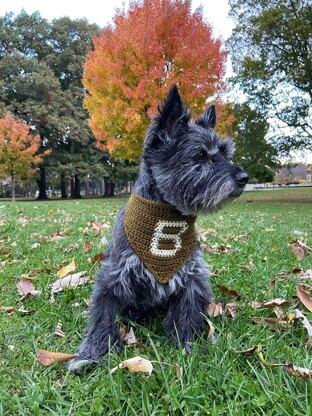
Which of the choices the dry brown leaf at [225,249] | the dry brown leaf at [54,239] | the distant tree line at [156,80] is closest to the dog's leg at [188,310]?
the dry brown leaf at [225,249]

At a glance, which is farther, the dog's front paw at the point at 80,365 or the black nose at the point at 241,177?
the black nose at the point at 241,177

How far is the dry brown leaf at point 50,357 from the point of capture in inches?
78.2

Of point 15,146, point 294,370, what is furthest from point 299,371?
point 15,146

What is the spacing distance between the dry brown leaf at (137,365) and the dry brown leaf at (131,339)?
0.34 meters

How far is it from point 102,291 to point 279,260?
256 cm

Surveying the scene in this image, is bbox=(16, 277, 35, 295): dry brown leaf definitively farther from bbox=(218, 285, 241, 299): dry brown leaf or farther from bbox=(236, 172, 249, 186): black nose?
bbox=(236, 172, 249, 186): black nose

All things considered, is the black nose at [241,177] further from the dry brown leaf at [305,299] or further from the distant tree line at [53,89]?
the distant tree line at [53,89]

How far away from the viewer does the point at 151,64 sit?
49.2 ft

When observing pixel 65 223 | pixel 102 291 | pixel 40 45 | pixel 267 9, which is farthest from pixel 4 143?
pixel 102 291

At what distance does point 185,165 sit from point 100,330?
3.96ft

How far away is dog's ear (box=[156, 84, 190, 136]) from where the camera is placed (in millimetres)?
2346

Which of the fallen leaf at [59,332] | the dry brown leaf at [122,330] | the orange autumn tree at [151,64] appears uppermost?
the orange autumn tree at [151,64]

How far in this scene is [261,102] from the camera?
20.7 m

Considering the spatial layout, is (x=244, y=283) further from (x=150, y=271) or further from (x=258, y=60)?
(x=258, y=60)
